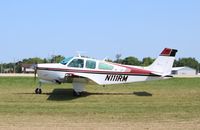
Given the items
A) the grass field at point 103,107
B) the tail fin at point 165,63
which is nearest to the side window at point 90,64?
the grass field at point 103,107

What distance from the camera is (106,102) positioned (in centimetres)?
1927

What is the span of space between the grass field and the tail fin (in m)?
1.15

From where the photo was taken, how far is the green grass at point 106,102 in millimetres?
14922

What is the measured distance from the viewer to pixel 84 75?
22297 mm

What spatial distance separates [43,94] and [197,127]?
11560mm

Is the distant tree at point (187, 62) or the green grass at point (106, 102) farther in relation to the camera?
the distant tree at point (187, 62)

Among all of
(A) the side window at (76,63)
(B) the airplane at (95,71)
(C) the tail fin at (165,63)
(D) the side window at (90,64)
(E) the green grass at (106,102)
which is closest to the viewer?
(E) the green grass at (106,102)

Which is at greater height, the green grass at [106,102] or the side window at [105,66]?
the side window at [105,66]

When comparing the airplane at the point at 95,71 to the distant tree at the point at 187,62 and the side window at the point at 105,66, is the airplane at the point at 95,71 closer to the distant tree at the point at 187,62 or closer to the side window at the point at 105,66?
the side window at the point at 105,66

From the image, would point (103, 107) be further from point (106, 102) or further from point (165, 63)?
point (165, 63)

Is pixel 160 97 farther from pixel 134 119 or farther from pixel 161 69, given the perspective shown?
pixel 134 119

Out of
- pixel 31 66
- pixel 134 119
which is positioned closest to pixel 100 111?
pixel 134 119

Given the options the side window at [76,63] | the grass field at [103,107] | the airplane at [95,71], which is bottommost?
the grass field at [103,107]

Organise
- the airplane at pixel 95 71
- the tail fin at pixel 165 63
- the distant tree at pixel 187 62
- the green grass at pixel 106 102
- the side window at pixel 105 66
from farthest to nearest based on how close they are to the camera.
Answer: the distant tree at pixel 187 62 → the tail fin at pixel 165 63 → the side window at pixel 105 66 → the airplane at pixel 95 71 → the green grass at pixel 106 102
